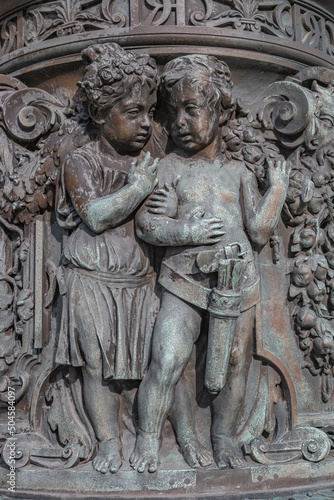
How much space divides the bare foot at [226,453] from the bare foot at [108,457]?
667mm

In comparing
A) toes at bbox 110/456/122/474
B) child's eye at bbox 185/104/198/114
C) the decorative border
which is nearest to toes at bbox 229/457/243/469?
toes at bbox 110/456/122/474

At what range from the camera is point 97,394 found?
450 centimetres

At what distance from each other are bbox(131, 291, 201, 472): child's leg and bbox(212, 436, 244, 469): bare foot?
41 cm

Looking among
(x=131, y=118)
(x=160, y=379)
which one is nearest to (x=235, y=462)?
(x=160, y=379)

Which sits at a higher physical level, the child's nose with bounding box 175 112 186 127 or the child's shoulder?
the child's nose with bounding box 175 112 186 127

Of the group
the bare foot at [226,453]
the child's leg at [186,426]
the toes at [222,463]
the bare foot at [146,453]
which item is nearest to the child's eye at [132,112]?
the child's leg at [186,426]

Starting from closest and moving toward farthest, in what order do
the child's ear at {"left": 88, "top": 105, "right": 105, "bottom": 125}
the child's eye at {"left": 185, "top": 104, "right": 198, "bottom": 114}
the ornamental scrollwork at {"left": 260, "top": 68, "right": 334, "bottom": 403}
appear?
the child's eye at {"left": 185, "top": 104, "right": 198, "bottom": 114} < the child's ear at {"left": 88, "top": 105, "right": 105, "bottom": 125} < the ornamental scrollwork at {"left": 260, "top": 68, "right": 334, "bottom": 403}

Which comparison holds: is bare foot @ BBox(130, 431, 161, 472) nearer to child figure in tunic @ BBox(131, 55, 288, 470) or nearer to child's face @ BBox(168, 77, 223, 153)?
child figure in tunic @ BBox(131, 55, 288, 470)

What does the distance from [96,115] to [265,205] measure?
140 cm

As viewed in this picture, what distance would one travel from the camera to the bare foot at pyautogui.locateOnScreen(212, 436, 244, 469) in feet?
14.3

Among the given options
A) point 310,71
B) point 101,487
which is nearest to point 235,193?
point 310,71

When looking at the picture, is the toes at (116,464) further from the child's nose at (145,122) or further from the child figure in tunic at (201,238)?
the child's nose at (145,122)

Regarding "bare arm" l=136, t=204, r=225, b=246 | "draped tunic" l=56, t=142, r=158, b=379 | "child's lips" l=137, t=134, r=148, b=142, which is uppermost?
"child's lips" l=137, t=134, r=148, b=142

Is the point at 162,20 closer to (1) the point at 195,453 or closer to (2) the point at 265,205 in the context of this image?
(2) the point at 265,205
